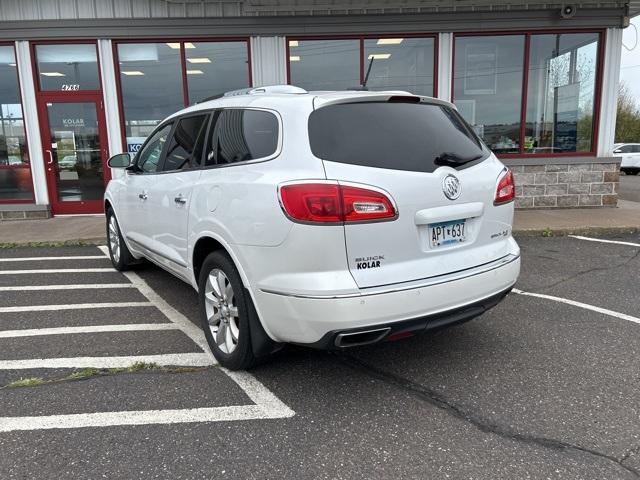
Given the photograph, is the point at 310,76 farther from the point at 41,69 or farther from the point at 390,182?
the point at 390,182

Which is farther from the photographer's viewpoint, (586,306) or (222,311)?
(586,306)

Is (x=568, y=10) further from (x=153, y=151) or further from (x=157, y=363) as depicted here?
(x=157, y=363)

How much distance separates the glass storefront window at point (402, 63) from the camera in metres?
9.78

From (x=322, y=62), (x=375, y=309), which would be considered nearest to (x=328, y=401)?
(x=375, y=309)

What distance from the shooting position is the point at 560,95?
10.2 metres

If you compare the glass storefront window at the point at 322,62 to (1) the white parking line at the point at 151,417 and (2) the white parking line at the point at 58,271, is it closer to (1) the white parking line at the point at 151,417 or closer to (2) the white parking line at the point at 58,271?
(2) the white parking line at the point at 58,271

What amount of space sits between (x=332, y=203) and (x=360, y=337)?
73 cm

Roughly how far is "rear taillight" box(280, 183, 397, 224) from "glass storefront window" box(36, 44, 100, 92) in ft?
27.7

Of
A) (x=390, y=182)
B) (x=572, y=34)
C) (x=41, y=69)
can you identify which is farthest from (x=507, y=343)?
(x=41, y=69)

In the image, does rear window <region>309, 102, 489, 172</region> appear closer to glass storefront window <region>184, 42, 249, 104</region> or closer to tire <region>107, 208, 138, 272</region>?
tire <region>107, 208, 138, 272</region>

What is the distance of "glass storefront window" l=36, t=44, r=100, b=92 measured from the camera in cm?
950

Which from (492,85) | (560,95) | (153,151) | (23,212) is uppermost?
(492,85)

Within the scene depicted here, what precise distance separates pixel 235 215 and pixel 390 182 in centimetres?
95

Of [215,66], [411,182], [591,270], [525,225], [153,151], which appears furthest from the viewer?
[215,66]
